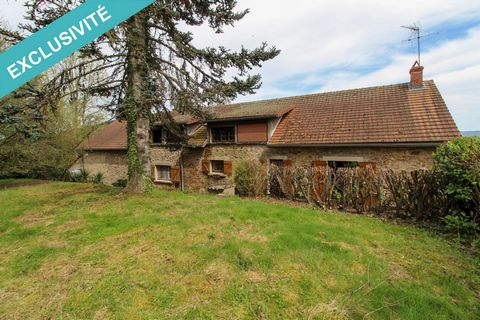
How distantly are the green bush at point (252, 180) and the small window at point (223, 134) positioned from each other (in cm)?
491

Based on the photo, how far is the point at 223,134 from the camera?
49.6 ft

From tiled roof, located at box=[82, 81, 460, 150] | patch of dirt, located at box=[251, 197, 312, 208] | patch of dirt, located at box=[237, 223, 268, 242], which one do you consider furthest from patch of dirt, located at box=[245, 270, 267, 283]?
tiled roof, located at box=[82, 81, 460, 150]

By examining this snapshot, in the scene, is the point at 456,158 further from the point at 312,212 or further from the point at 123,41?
the point at 123,41

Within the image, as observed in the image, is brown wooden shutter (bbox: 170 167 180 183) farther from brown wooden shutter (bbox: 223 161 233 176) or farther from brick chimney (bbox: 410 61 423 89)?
brick chimney (bbox: 410 61 423 89)

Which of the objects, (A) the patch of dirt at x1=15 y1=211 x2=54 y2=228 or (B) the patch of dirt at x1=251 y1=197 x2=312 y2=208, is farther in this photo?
(B) the patch of dirt at x1=251 y1=197 x2=312 y2=208

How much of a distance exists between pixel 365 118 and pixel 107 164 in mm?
18512

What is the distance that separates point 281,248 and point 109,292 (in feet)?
8.77

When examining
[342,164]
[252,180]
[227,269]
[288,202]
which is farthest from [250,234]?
[342,164]

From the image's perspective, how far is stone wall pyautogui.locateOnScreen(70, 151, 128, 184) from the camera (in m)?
18.7

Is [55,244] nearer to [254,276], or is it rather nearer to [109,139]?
[254,276]

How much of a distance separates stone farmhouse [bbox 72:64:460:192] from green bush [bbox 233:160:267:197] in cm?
183

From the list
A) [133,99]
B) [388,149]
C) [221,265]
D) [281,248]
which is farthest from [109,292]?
[388,149]

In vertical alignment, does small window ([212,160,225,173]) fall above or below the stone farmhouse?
below

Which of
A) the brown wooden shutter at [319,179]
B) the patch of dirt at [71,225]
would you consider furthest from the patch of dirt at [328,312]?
the brown wooden shutter at [319,179]
